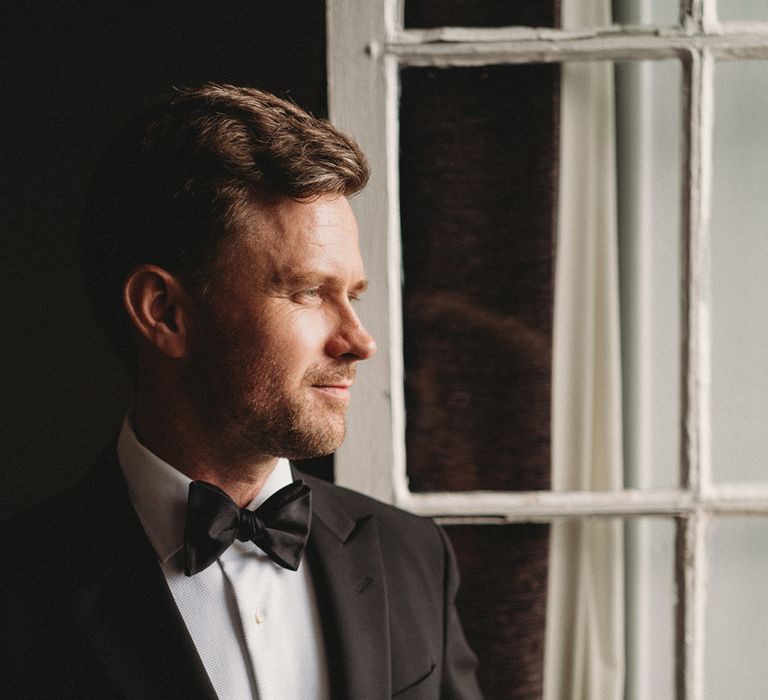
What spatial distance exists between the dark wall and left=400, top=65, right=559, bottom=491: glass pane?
442 millimetres

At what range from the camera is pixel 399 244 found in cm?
146

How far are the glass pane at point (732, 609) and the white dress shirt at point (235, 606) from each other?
0.76 meters

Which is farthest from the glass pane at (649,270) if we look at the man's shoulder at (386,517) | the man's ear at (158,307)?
the man's ear at (158,307)

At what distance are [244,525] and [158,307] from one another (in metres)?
0.35

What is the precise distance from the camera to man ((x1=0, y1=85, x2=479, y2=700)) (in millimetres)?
1104

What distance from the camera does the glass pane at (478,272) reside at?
1.47 m

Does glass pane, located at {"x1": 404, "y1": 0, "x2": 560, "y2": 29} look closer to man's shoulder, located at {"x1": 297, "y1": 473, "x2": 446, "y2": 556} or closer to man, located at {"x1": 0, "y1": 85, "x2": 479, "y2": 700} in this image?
man, located at {"x1": 0, "y1": 85, "x2": 479, "y2": 700}

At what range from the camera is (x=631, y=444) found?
1.48m

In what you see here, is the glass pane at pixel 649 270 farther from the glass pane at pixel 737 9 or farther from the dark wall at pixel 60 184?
the dark wall at pixel 60 184

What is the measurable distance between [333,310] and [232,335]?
15cm

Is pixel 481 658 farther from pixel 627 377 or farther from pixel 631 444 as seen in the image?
pixel 627 377

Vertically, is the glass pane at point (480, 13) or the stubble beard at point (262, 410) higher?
the glass pane at point (480, 13)

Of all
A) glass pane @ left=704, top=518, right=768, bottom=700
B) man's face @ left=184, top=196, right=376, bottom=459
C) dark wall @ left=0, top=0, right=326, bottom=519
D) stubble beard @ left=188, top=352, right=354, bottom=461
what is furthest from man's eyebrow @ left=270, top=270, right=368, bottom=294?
glass pane @ left=704, top=518, right=768, bottom=700

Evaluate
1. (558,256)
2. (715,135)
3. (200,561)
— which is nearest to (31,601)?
(200,561)
